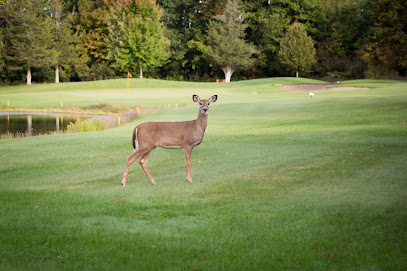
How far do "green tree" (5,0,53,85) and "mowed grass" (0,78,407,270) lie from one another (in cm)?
5140

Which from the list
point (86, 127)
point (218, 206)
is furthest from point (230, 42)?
point (218, 206)

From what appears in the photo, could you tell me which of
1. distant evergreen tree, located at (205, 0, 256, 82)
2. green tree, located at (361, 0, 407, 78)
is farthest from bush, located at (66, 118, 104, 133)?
distant evergreen tree, located at (205, 0, 256, 82)

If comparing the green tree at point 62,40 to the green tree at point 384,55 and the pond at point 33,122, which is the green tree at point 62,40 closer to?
the pond at point 33,122

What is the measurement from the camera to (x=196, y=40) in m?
81.2

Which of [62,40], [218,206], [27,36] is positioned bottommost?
[218,206]

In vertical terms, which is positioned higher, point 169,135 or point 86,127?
point 169,135

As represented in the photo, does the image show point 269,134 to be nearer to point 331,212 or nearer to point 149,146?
point 149,146

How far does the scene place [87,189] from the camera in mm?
10672

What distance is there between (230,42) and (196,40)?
10.8 m

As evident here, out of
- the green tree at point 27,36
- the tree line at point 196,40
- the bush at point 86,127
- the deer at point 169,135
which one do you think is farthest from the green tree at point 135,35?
the deer at point 169,135

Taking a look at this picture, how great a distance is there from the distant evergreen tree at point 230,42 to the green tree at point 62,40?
2060 centimetres

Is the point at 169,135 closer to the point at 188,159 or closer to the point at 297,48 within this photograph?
the point at 188,159

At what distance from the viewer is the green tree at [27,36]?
65.8 meters

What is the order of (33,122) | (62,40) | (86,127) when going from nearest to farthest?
(86,127) → (33,122) → (62,40)
